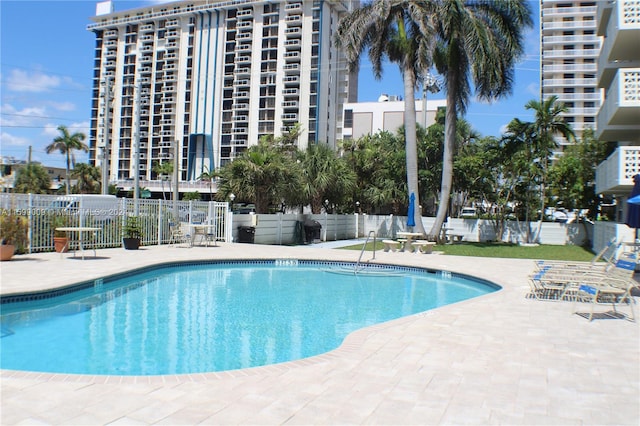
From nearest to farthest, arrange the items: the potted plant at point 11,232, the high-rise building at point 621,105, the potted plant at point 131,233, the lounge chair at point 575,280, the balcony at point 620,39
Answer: the lounge chair at point 575,280
the potted plant at point 11,232
the high-rise building at point 621,105
the balcony at point 620,39
the potted plant at point 131,233

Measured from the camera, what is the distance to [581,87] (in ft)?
237

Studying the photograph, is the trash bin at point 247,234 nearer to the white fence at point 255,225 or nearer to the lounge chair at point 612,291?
the white fence at point 255,225

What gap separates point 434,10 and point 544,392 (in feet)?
70.9

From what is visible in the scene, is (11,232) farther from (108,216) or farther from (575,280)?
(575,280)

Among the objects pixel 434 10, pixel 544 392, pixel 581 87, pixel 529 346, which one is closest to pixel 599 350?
pixel 529 346

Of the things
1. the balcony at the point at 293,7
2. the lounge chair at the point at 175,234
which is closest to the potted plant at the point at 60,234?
the lounge chair at the point at 175,234

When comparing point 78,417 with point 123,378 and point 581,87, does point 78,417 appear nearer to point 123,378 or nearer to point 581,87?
point 123,378

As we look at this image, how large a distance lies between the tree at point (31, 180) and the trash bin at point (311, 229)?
4292cm

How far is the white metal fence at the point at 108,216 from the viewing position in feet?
48.3

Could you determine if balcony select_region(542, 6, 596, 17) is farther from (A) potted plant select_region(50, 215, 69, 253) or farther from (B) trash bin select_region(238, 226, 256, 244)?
(A) potted plant select_region(50, 215, 69, 253)

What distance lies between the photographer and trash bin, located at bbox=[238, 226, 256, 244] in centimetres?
2145

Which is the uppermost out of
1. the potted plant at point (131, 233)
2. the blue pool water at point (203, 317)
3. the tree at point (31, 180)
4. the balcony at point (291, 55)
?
the balcony at point (291, 55)

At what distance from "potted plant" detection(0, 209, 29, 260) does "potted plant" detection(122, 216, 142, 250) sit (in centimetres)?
359

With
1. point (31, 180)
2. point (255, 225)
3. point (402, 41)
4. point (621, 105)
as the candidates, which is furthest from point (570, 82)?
point (31, 180)
